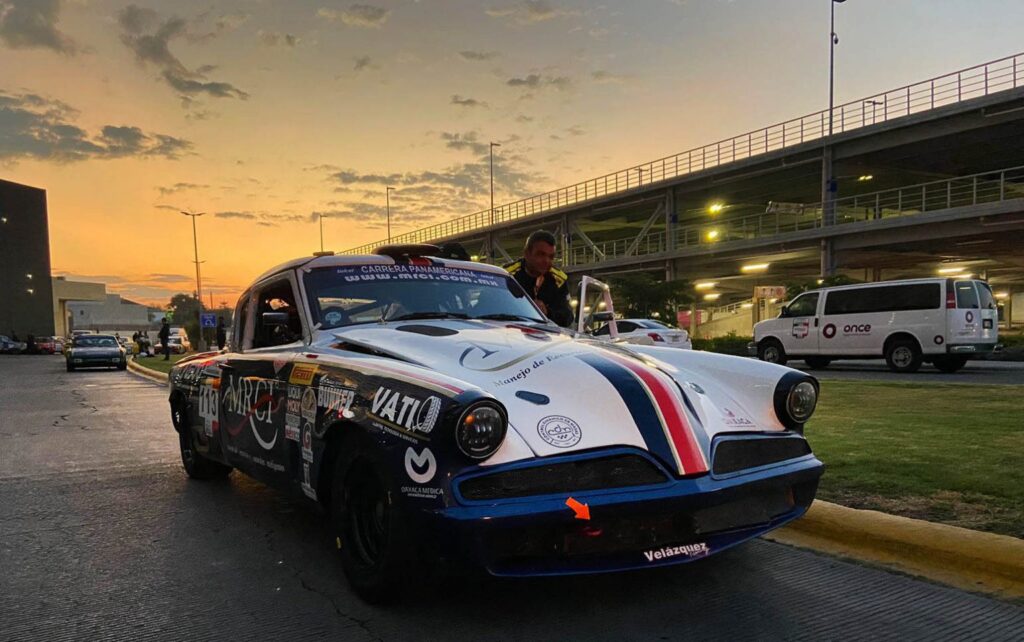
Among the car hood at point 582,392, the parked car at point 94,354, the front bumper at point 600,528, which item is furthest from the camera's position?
the parked car at point 94,354

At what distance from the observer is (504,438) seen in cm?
269

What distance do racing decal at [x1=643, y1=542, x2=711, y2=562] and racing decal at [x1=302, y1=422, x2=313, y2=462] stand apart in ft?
5.66

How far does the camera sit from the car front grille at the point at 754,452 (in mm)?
3012

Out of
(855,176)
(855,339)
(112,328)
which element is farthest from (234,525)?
(112,328)

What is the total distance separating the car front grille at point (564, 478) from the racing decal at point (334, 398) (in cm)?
82

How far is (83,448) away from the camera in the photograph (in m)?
7.65

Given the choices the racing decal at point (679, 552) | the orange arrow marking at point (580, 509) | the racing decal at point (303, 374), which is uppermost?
the racing decal at point (303, 374)

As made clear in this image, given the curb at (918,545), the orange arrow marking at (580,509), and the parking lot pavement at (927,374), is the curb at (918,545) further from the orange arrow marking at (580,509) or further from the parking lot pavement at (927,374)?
the parking lot pavement at (927,374)

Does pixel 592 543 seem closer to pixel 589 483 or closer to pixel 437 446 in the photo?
pixel 589 483

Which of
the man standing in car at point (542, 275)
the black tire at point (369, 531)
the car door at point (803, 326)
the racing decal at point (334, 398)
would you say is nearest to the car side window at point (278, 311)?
the racing decal at point (334, 398)

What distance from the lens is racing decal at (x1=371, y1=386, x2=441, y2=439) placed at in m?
2.72

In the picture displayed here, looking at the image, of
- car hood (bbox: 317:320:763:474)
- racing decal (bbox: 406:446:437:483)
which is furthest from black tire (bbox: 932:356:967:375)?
racing decal (bbox: 406:446:437:483)

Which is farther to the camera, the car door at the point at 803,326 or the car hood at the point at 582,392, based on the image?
the car door at the point at 803,326

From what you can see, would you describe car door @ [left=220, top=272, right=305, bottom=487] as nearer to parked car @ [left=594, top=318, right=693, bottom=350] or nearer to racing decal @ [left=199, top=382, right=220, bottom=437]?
racing decal @ [left=199, top=382, right=220, bottom=437]
